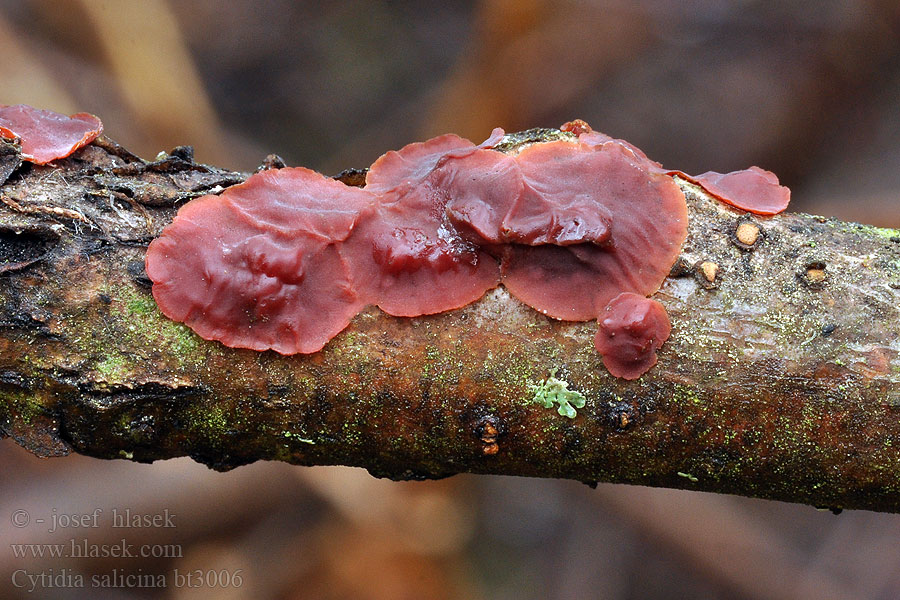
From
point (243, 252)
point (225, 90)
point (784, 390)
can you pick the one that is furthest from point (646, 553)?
point (225, 90)

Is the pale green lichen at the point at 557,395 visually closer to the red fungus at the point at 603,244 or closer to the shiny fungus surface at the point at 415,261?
the red fungus at the point at 603,244

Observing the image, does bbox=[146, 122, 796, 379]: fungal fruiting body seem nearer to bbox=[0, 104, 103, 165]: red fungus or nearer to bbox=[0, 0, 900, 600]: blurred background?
bbox=[0, 104, 103, 165]: red fungus

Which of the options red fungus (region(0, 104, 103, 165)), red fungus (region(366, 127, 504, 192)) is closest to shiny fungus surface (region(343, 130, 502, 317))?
red fungus (region(366, 127, 504, 192))

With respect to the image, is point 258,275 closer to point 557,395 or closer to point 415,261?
point 415,261

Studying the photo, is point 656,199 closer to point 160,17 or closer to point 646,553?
point 646,553

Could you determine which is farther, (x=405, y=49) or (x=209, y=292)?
(x=405, y=49)
